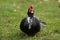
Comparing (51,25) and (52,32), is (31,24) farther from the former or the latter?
(51,25)

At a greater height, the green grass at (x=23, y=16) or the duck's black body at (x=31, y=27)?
the duck's black body at (x=31, y=27)

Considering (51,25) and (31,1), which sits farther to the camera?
(31,1)

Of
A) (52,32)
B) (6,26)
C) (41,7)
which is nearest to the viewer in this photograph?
(52,32)

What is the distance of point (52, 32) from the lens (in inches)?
354

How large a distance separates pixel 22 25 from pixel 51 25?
6.63ft

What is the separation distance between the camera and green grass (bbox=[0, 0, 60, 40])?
28.4 ft

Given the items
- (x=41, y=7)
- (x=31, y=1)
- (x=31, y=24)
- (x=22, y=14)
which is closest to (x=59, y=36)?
(x=31, y=24)

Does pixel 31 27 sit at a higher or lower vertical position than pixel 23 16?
higher

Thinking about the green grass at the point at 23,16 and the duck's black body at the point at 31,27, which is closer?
the duck's black body at the point at 31,27

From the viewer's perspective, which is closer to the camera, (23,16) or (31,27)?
(31,27)

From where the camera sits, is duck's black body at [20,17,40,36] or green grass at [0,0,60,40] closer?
duck's black body at [20,17,40,36]

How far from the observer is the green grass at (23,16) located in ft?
28.4

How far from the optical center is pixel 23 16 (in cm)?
1135

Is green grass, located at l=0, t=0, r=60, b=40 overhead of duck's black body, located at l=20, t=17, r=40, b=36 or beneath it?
beneath
